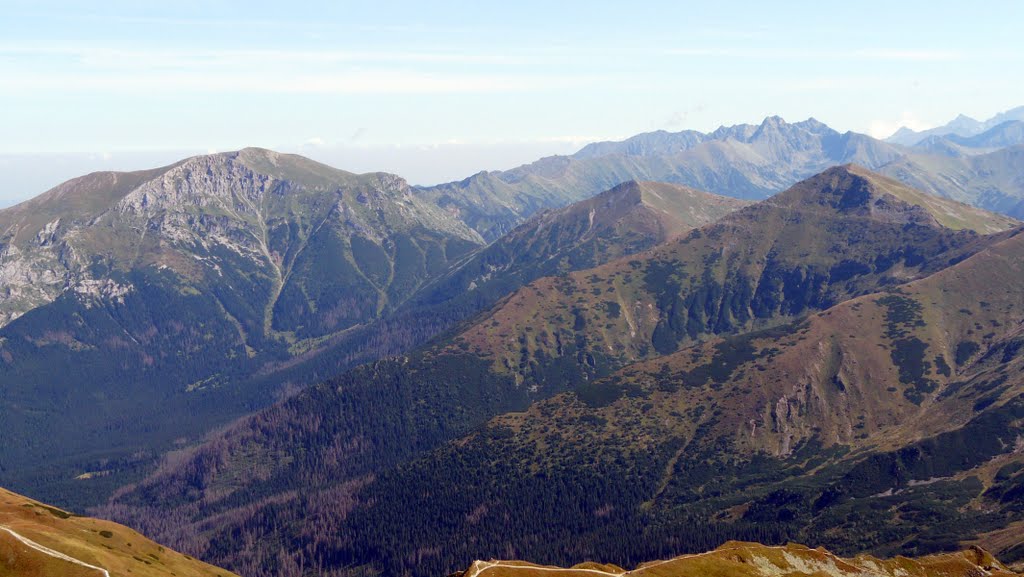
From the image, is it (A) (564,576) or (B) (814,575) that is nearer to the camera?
(A) (564,576)

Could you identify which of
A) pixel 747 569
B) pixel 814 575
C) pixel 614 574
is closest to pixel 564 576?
pixel 614 574

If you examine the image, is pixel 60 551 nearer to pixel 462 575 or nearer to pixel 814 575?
pixel 462 575

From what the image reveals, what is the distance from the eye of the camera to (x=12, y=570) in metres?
181

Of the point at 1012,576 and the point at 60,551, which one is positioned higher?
the point at 60,551

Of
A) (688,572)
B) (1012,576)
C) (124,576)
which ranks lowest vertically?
(1012,576)

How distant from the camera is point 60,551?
635 feet

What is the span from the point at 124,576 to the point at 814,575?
17366cm

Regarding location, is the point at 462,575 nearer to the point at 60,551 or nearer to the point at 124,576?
the point at 124,576

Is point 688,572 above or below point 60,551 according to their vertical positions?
below

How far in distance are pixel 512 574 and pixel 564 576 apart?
509 inches

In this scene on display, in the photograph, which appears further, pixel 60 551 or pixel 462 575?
pixel 60 551

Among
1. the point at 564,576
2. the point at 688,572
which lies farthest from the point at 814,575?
the point at 564,576

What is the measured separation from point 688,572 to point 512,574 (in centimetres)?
4449

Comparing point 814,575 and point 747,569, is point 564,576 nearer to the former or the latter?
point 747,569
